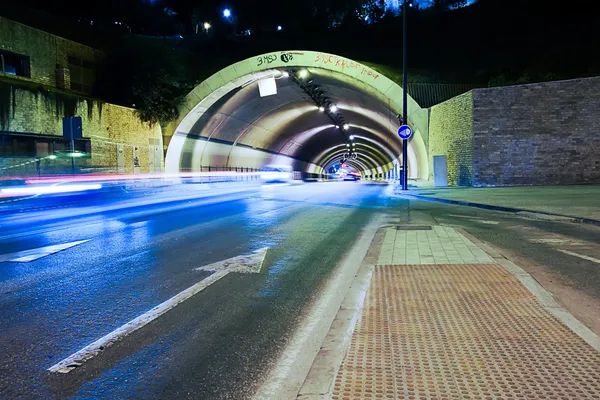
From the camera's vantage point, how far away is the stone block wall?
928 inches

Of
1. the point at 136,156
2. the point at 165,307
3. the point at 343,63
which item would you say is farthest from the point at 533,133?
the point at 165,307

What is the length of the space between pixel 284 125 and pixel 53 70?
2168 centimetres

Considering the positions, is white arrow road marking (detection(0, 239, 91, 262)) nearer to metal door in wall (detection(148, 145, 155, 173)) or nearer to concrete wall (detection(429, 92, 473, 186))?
concrete wall (detection(429, 92, 473, 186))

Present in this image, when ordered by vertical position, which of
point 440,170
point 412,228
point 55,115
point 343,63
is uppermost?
point 343,63

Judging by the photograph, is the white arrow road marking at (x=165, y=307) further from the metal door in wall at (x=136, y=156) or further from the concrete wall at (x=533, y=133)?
the metal door in wall at (x=136, y=156)

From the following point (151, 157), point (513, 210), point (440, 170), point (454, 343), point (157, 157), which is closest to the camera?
point (454, 343)

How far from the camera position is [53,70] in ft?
89.6

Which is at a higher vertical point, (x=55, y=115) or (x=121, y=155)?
(x=55, y=115)

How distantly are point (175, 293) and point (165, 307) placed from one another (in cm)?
57

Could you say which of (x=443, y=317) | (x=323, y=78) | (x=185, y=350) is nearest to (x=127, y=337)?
(x=185, y=350)

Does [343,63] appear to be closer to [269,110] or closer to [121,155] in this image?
[269,110]

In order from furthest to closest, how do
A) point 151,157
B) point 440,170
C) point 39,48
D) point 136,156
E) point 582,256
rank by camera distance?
point 151,157, point 136,156, point 440,170, point 39,48, point 582,256

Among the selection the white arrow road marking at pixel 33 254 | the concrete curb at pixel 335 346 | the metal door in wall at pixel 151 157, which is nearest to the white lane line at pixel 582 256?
the concrete curb at pixel 335 346

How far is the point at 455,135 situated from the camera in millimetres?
26906
